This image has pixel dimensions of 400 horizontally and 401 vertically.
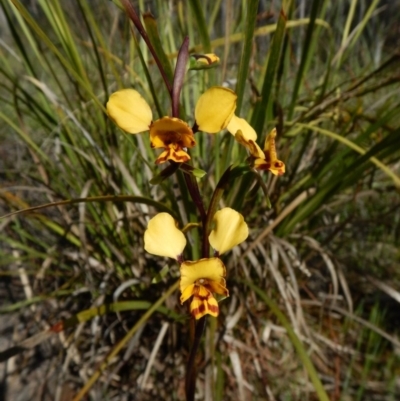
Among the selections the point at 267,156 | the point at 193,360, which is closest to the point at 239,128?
the point at 267,156

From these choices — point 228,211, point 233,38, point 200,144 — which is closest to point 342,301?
point 200,144

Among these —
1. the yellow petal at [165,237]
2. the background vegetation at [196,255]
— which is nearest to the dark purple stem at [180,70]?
the yellow petal at [165,237]

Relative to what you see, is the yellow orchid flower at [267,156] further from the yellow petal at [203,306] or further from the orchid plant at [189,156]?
the yellow petal at [203,306]

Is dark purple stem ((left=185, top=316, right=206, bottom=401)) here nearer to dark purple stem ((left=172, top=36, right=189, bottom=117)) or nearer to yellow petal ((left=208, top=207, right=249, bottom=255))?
yellow petal ((left=208, top=207, right=249, bottom=255))

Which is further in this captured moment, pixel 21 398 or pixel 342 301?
Answer: pixel 342 301

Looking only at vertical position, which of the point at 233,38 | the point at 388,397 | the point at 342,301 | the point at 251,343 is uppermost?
the point at 233,38

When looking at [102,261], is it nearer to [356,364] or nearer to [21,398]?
[21,398]
